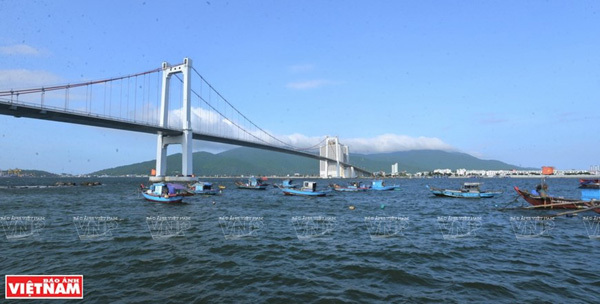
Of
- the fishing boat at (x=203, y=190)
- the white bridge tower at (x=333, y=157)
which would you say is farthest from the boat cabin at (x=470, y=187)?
the white bridge tower at (x=333, y=157)

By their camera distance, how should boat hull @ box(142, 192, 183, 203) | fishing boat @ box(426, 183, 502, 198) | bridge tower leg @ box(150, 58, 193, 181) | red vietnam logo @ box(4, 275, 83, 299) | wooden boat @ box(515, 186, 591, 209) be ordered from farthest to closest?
bridge tower leg @ box(150, 58, 193, 181) < fishing boat @ box(426, 183, 502, 198) < boat hull @ box(142, 192, 183, 203) < wooden boat @ box(515, 186, 591, 209) < red vietnam logo @ box(4, 275, 83, 299)

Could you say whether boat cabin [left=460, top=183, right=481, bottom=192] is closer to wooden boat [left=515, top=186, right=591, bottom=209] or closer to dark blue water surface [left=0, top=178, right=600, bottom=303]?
wooden boat [left=515, top=186, right=591, bottom=209]

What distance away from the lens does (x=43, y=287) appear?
796 cm

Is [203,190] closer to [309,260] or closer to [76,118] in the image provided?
[76,118]

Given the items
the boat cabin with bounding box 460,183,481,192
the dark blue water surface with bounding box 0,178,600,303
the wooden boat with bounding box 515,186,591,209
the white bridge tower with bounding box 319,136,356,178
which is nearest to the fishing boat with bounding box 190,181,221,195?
the dark blue water surface with bounding box 0,178,600,303

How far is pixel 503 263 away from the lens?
10656mm

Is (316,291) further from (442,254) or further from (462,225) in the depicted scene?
(462,225)

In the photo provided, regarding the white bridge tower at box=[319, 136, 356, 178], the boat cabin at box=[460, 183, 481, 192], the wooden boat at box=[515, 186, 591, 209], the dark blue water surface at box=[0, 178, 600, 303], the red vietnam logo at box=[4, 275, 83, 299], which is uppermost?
the white bridge tower at box=[319, 136, 356, 178]

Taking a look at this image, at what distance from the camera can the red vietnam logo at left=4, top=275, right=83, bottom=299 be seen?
7535 millimetres

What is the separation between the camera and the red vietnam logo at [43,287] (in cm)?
754

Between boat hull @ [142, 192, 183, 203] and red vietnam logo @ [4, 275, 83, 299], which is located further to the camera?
boat hull @ [142, 192, 183, 203]

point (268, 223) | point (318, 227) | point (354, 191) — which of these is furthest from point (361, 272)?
point (354, 191)

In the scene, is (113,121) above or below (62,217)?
above

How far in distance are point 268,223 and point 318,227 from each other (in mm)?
3202
